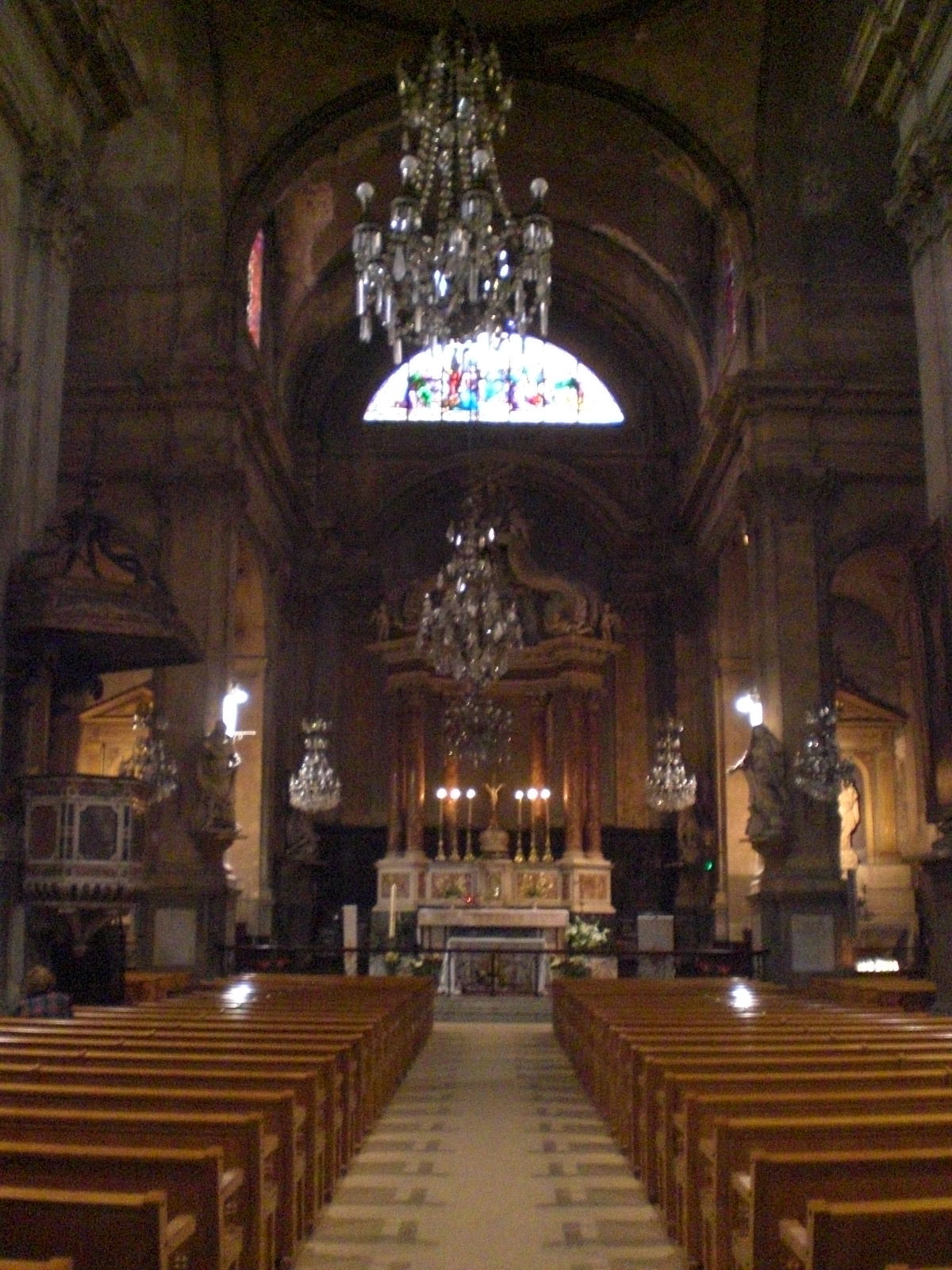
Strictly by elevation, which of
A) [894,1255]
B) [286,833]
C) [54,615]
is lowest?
[894,1255]

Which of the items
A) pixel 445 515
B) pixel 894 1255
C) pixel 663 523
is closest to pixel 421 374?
pixel 445 515

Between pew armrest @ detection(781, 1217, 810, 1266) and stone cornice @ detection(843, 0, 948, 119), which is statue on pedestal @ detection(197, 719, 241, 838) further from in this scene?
pew armrest @ detection(781, 1217, 810, 1266)

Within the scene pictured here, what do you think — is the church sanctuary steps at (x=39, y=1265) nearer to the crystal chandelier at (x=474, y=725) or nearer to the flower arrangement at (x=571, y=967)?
the crystal chandelier at (x=474, y=725)

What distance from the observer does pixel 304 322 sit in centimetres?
2686

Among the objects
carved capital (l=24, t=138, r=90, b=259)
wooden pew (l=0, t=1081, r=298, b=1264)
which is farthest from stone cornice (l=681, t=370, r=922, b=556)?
wooden pew (l=0, t=1081, r=298, b=1264)

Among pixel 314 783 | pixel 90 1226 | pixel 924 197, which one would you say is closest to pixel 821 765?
pixel 924 197

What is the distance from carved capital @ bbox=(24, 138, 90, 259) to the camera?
13219 mm

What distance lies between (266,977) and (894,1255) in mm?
12967

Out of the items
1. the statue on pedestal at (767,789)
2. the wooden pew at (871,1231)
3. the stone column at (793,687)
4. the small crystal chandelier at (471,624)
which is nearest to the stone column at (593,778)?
the stone column at (793,687)

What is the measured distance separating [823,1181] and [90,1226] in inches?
80.2

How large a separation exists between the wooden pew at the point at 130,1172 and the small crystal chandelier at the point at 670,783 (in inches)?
799

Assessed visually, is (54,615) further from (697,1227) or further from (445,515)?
(445,515)

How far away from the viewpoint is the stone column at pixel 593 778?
24938mm

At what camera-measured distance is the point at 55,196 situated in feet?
44.1
